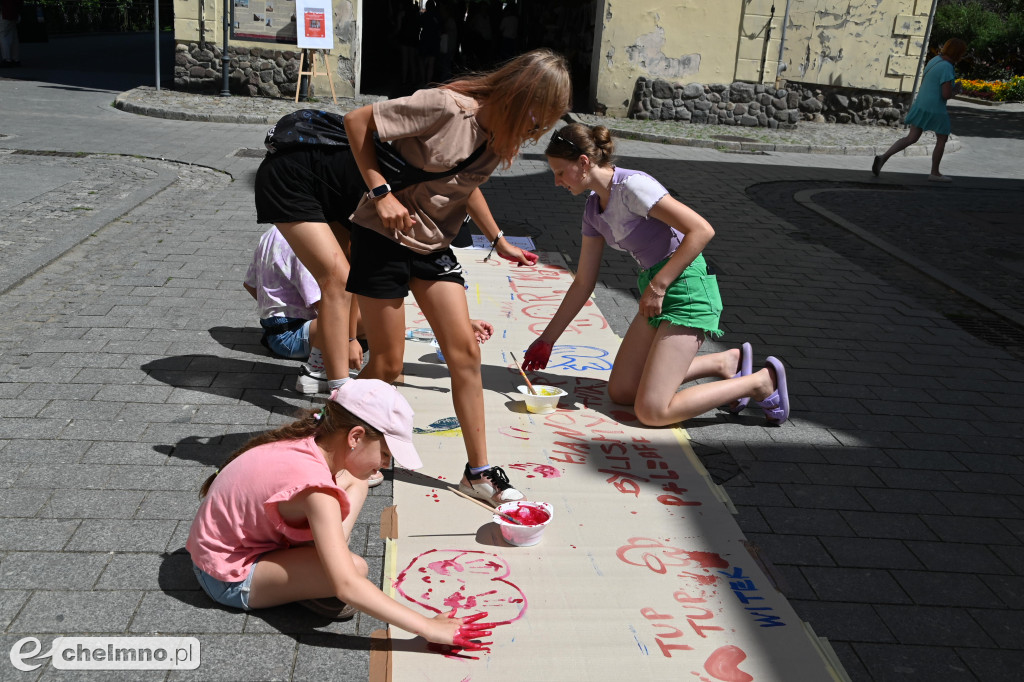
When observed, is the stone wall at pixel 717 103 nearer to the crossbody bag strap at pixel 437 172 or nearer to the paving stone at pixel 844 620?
the crossbody bag strap at pixel 437 172

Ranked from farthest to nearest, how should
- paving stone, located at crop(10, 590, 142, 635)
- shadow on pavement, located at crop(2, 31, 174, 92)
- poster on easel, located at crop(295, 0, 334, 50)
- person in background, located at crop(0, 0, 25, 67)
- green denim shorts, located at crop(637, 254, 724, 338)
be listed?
person in background, located at crop(0, 0, 25, 67), shadow on pavement, located at crop(2, 31, 174, 92), poster on easel, located at crop(295, 0, 334, 50), green denim shorts, located at crop(637, 254, 724, 338), paving stone, located at crop(10, 590, 142, 635)

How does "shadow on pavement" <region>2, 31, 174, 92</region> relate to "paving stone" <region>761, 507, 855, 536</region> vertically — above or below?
above

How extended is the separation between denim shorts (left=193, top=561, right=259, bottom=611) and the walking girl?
3.24ft

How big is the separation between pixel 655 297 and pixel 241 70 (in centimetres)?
1223

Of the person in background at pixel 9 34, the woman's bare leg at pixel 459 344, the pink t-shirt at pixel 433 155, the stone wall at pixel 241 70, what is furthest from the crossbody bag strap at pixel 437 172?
the person in background at pixel 9 34

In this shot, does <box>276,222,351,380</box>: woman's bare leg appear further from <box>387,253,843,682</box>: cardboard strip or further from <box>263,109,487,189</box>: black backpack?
<box>387,253,843,682</box>: cardboard strip

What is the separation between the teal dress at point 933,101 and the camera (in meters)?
11.3

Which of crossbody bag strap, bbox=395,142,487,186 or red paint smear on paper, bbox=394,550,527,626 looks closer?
red paint smear on paper, bbox=394,550,527,626

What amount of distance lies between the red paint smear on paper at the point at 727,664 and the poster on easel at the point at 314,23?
13.1m

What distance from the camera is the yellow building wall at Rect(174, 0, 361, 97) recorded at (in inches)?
552

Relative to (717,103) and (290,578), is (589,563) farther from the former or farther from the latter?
(717,103)

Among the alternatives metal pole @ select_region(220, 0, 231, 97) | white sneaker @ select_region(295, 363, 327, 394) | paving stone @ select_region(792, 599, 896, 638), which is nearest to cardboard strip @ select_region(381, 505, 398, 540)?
white sneaker @ select_region(295, 363, 327, 394)

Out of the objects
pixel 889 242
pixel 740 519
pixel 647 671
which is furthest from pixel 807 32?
pixel 647 671

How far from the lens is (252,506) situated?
2506mm
